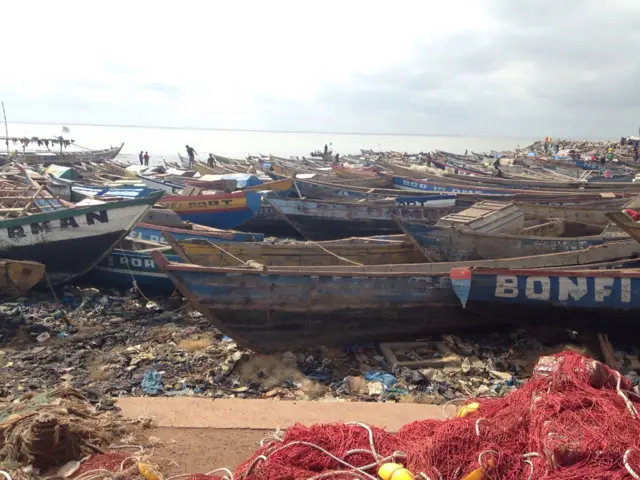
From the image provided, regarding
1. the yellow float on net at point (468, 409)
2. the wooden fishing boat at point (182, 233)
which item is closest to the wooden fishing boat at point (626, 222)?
the yellow float on net at point (468, 409)

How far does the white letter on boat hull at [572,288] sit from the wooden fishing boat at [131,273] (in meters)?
7.39

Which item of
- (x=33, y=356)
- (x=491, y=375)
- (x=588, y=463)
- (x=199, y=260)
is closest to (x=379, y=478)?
(x=588, y=463)

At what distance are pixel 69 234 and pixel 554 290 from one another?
9.55m

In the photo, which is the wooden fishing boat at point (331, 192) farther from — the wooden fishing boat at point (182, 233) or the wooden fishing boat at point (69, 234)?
the wooden fishing boat at point (69, 234)

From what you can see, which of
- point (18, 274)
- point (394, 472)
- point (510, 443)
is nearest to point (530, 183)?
point (18, 274)

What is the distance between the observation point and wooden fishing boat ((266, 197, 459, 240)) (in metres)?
15.4

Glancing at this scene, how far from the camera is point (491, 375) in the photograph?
7195mm

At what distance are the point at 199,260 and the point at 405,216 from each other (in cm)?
759

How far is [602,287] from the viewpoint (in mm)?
7543

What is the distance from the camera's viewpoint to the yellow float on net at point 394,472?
3467 millimetres

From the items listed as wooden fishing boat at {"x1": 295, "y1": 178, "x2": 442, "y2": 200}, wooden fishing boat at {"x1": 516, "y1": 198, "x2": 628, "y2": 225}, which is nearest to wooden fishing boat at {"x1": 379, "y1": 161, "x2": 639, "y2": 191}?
wooden fishing boat at {"x1": 295, "y1": 178, "x2": 442, "y2": 200}

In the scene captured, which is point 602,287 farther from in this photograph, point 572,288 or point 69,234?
point 69,234

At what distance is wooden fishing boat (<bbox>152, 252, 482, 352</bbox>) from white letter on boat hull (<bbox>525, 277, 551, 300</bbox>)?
1.11 metres

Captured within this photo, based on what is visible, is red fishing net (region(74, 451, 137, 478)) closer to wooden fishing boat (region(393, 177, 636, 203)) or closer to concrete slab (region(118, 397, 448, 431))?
concrete slab (region(118, 397, 448, 431))
